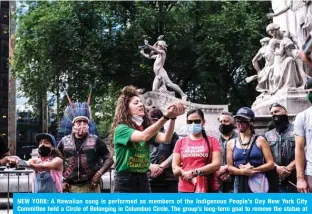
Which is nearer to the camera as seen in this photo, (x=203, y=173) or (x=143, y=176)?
(x=143, y=176)

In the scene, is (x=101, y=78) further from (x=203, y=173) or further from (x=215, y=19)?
(x=203, y=173)

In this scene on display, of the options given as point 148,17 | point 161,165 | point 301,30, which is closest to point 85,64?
point 148,17

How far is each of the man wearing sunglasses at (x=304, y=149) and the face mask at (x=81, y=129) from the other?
227 centimetres

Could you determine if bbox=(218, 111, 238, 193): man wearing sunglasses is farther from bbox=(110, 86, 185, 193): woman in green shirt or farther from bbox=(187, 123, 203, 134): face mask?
bbox=(110, 86, 185, 193): woman in green shirt

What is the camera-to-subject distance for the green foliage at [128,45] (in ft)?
100.0

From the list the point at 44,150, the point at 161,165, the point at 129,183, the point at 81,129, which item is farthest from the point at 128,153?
the point at 161,165

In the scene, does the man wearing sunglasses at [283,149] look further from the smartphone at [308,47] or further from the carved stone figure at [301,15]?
the carved stone figure at [301,15]

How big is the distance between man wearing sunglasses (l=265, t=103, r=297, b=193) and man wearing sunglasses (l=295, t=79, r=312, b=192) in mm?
901

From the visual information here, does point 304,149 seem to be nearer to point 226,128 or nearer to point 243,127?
point 243,127

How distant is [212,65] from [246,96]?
3.13 metres

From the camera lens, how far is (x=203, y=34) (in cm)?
3216

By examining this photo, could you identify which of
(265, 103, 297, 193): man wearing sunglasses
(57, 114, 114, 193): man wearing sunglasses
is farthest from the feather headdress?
(265, 103, 297, 193): man wearing sunglasses

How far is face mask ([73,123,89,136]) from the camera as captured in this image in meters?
6.03

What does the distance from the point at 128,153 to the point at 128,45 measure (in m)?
27.5
